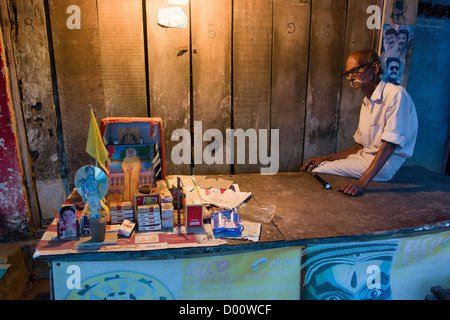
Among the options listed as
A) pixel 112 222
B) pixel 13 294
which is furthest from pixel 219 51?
pixel 13 294

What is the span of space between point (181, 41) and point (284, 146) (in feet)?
4.50

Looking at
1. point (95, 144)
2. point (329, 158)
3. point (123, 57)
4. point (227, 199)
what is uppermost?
point (123, 57)

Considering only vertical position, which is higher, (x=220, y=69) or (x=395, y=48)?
(x=395, y=48)

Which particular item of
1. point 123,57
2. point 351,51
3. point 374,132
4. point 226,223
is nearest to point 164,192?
point 226,223

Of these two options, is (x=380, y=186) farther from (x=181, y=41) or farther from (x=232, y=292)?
(x=181, y=41)

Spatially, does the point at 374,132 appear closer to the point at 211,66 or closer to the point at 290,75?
the point at 290,75

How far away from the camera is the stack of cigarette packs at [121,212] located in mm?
1981

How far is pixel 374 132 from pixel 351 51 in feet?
2.75

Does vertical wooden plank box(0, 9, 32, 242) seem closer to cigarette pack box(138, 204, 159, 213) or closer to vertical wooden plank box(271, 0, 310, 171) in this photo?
cigarette pack box(138, 204, 159, 213)

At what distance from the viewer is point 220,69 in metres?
2.98

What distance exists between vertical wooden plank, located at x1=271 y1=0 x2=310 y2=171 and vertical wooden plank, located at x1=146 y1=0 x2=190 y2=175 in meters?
0.82

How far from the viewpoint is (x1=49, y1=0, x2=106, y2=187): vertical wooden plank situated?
8.76ft

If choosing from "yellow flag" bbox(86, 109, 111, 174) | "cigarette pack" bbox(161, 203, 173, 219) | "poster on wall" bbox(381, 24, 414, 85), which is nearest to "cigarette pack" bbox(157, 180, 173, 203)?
"cigarette pack" bbox(161, 203, 173, 219)

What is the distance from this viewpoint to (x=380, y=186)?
9.22 feet
